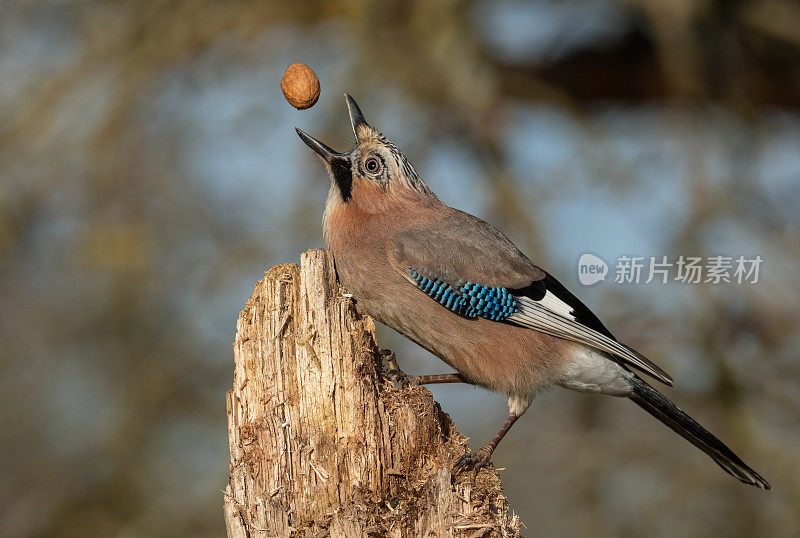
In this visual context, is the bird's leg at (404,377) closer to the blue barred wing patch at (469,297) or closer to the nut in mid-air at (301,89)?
the blue barred wing patch at (469,297)

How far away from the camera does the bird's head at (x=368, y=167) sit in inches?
174

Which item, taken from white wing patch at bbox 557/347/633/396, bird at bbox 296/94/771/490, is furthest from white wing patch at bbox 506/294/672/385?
white wing patch at bbox 557/347/633/396

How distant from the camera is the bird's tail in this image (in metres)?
4.44

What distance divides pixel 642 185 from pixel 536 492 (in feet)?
7.93

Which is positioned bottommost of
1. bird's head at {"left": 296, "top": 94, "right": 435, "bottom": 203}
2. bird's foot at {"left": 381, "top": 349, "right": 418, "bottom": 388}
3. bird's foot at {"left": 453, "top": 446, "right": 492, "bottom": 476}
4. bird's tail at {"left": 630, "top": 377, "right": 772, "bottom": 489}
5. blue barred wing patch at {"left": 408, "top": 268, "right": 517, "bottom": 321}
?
bird's foot at {"left": 453, "top": 446, "right": 492, "bottom": 476}

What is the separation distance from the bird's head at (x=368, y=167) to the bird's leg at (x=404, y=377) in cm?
87

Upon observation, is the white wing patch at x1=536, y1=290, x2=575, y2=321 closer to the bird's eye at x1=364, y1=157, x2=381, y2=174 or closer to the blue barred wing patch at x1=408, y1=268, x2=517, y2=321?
the blue barred wing patch at x1=408, y1=268, x2=517, y2=321

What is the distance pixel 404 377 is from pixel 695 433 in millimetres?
1628

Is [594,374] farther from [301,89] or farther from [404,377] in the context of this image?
[301,89]

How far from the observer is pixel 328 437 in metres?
3.14

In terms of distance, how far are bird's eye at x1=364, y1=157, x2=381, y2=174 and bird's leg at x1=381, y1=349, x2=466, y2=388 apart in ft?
3.18

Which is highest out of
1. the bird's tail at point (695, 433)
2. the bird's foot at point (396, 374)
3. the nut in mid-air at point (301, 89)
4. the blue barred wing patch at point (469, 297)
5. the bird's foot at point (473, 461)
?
the nut in mid-air at point (301, 89)

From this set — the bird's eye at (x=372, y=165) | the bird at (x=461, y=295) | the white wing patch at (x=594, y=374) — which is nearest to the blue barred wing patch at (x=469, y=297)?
the bird at (x=461, y=295)

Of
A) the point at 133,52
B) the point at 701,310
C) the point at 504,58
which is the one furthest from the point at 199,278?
the point at 701,310
